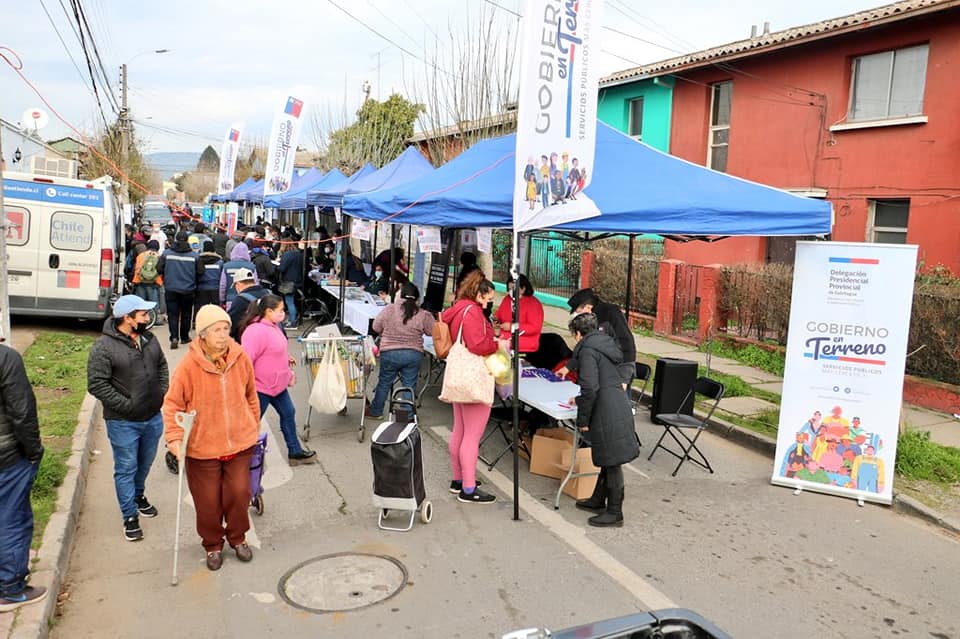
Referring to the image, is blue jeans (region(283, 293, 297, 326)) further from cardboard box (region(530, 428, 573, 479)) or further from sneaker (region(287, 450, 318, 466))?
cardboard box (region(530, 428, 573, 479))

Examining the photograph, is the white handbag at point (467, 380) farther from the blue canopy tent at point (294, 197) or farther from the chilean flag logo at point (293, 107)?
the chilean flag logo at point (293, 107)

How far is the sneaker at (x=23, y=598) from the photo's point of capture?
12.4ft

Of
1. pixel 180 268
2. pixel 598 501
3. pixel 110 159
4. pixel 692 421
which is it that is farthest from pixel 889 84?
pixel 110 159

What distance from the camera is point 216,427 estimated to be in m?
4.31

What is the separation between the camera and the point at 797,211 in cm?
620

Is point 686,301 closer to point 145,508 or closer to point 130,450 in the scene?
point 145,508

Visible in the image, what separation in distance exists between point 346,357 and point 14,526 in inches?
142

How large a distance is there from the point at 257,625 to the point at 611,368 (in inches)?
114

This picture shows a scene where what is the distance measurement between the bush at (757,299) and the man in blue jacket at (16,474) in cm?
984

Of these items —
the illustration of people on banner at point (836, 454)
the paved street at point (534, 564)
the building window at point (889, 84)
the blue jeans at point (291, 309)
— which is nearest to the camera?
the paved street at point (534, 564)

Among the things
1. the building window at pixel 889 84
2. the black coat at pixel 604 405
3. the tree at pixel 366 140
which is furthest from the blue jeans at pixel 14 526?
the tree at pixel 366 140

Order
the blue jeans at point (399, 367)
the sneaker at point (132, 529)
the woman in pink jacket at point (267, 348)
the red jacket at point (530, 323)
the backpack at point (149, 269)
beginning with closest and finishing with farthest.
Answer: the sneaker at point (132, 529), the woman in pink jacket at point (267, 348), the blue jeans at point (399, 367), the red jacket at point (530, 323), the backpack at point (149, 269)

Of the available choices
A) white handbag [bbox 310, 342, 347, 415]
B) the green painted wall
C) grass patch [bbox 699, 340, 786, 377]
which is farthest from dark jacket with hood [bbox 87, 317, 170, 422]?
the green painted wall

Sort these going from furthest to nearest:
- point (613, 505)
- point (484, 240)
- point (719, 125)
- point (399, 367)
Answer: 1. point (719, 125)
2. point (484, 240)
3. point (399, 367)
4. point (613, 505)
